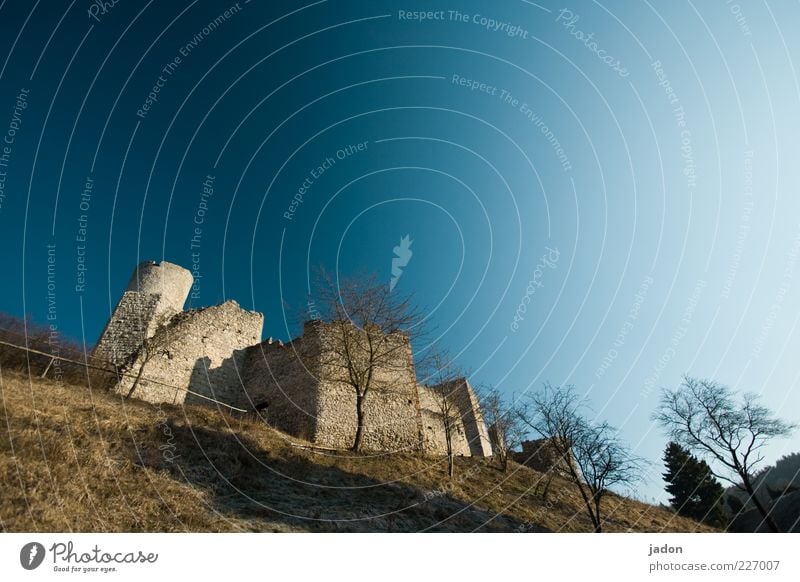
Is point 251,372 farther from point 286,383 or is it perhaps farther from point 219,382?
point 286,383

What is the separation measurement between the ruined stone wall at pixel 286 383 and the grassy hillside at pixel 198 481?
2.98 m

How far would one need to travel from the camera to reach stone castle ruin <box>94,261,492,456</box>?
16.7 meters

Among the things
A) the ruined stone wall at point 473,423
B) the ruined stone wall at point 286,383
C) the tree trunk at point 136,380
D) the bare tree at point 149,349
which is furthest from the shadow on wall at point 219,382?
the ruined stone wall at point 473,423

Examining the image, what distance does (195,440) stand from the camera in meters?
10.6

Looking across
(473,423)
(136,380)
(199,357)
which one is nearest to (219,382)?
(199,357)

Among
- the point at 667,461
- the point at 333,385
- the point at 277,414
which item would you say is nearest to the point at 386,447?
the point at 333,385

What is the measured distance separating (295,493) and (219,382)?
38.4 ft

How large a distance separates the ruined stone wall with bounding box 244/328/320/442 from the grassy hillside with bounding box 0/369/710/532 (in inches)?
117

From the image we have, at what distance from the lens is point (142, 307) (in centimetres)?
1989

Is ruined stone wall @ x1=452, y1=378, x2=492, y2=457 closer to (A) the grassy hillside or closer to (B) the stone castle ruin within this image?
(B) the stone castle ruin
